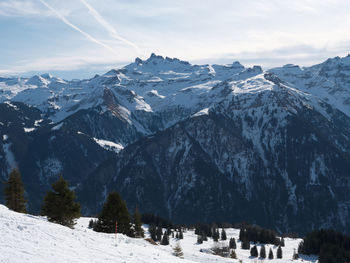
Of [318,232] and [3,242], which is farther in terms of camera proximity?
[318,232]

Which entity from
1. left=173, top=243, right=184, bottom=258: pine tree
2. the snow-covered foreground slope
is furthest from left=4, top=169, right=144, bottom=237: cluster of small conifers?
the snow-covered foreground slope

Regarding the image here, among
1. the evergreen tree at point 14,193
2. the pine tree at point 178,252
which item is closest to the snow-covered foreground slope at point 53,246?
the pine tree at point 178,252

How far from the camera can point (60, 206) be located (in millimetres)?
63281

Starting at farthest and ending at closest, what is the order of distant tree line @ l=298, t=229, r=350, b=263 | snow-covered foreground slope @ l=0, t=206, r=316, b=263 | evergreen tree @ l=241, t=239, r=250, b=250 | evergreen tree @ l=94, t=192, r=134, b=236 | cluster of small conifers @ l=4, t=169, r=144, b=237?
evergreen tree @ l=241, t=239, r=250, b=250, distant tree line @ l=298, t=229, r=350, b=263, evergreen tree @ l=94, t=192, r=134, b=236, cluster of small conifers @ l=4, t=169, r=144, b=237, snow-covered foreground slope @ l=0, t=206, r=316, b=263

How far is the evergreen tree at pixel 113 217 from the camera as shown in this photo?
69.8 meters

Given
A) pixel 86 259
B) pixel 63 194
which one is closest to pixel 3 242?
pixel 86 259

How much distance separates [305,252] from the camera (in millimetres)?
171625

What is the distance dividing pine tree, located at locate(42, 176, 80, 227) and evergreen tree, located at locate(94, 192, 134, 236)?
6.26 m

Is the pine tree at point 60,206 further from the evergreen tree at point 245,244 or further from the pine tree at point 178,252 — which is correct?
the evergreen tree at point 245,244

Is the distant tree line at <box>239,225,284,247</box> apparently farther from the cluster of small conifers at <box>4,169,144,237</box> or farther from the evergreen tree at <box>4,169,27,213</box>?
the evergreen tree at <box>4,169,27,213</box>

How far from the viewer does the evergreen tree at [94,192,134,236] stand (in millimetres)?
69775

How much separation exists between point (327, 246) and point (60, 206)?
138 meters

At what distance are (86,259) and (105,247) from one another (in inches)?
233

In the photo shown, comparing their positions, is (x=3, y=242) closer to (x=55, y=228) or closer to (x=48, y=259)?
(x=48, y=259)
